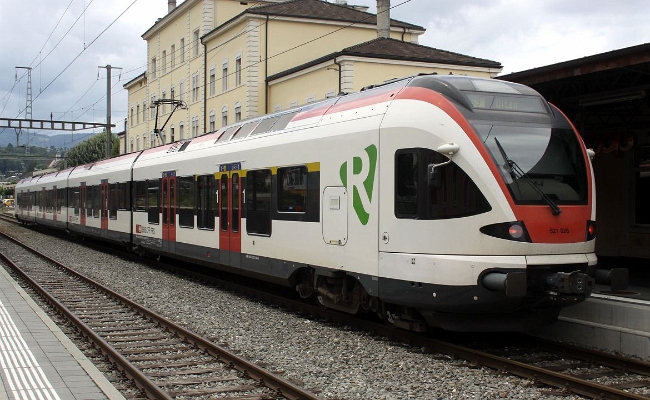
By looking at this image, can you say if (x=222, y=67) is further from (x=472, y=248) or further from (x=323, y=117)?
(x=472, y=248)

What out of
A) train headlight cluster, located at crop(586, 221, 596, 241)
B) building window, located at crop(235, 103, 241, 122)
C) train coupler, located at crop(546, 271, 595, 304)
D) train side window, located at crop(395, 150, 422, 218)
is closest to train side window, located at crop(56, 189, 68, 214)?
building window, located at crop(235, 103, 241, 122)

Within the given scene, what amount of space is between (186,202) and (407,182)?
8.49m

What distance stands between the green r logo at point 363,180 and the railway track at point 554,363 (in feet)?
5.23

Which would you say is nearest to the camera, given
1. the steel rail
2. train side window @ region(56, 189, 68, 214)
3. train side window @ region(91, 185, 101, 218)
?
the steel rail

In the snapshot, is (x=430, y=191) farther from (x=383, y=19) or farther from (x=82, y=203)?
(x=383, y=19)

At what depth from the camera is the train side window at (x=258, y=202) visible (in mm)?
12109

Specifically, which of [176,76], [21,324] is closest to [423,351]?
[21,324]

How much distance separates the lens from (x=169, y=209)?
17.5 metres

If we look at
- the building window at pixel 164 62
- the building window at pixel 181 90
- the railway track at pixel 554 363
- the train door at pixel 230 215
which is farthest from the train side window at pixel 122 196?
the building window at pixel 164 62

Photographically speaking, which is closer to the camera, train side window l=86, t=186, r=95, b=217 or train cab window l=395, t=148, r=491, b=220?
train cab window l=395, t=148, r=491, b=220

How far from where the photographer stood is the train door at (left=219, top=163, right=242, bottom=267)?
1329cm

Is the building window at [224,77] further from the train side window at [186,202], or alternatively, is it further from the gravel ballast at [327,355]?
the gravel ballast at [327,355]

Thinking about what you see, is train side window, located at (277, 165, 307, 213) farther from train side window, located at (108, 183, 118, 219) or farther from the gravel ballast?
train side window, located at (108, 183, 118, 219)

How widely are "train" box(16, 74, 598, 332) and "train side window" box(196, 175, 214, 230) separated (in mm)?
2743
